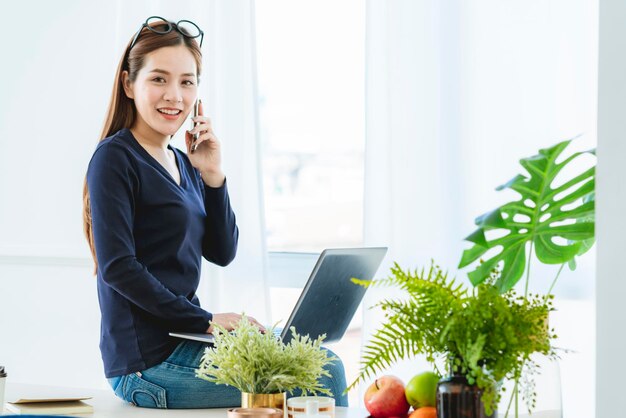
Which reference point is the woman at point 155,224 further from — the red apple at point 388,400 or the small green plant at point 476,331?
the small green plant at point 476,331

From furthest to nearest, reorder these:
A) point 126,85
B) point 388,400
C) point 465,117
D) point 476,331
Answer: point 465,117 → point 126,85 → point 388,400 → point 476,331

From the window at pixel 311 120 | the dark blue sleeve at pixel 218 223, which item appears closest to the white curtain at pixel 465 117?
the window at pixel 311 120

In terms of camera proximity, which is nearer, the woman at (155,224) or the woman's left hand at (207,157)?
the woman at (155,224)

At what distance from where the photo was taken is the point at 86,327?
3783 millimetres

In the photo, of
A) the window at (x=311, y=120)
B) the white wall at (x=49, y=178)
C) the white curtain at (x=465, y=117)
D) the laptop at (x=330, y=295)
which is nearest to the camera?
the laptop at (x=330, y=295)

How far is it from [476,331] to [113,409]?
3.38ft

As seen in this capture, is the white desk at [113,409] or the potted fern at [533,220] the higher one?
the potted fern at [533,220]

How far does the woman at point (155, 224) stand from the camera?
2111mm

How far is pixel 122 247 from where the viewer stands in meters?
2.11

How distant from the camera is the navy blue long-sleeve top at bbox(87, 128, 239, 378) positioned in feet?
6.93

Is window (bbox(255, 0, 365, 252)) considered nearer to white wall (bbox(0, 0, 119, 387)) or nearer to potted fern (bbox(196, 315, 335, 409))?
white wall (bbox(0, 0, 119, 387))

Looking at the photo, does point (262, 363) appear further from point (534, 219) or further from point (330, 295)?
point (534, 219)

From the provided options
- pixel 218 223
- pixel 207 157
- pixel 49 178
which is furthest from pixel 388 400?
pixel 49 178

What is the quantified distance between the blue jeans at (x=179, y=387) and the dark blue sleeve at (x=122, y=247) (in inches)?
3.4
